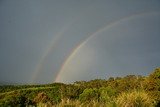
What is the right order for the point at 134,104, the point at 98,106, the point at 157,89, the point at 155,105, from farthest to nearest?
the point at 157,89, the point at 155,105, the point at 134,104, the point at 98,106

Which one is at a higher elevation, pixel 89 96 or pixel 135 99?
pixel 89 96

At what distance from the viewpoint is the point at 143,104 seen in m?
18.8

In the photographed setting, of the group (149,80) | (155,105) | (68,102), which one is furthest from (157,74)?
(68,102)

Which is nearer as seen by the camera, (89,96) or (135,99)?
(135,99)

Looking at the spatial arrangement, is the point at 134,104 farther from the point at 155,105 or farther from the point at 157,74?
the point at 157,74

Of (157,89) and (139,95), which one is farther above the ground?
(157,89)

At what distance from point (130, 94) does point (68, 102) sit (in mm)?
→ 5002

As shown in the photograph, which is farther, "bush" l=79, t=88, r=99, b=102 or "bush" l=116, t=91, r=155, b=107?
"bush" l=79, t=88, r=99, b=102

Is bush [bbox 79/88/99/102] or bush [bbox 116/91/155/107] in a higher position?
bush [bbox 79/88/99/102]

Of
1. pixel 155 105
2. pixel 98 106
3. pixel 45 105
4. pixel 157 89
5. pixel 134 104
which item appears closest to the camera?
pixel 45 105

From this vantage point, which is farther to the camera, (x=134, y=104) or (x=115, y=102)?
(x=134, y=104)

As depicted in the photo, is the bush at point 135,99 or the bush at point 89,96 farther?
the bush at point 89,96

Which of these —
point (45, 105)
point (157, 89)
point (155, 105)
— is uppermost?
point (157, 89)

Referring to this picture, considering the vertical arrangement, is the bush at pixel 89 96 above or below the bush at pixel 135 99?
above
